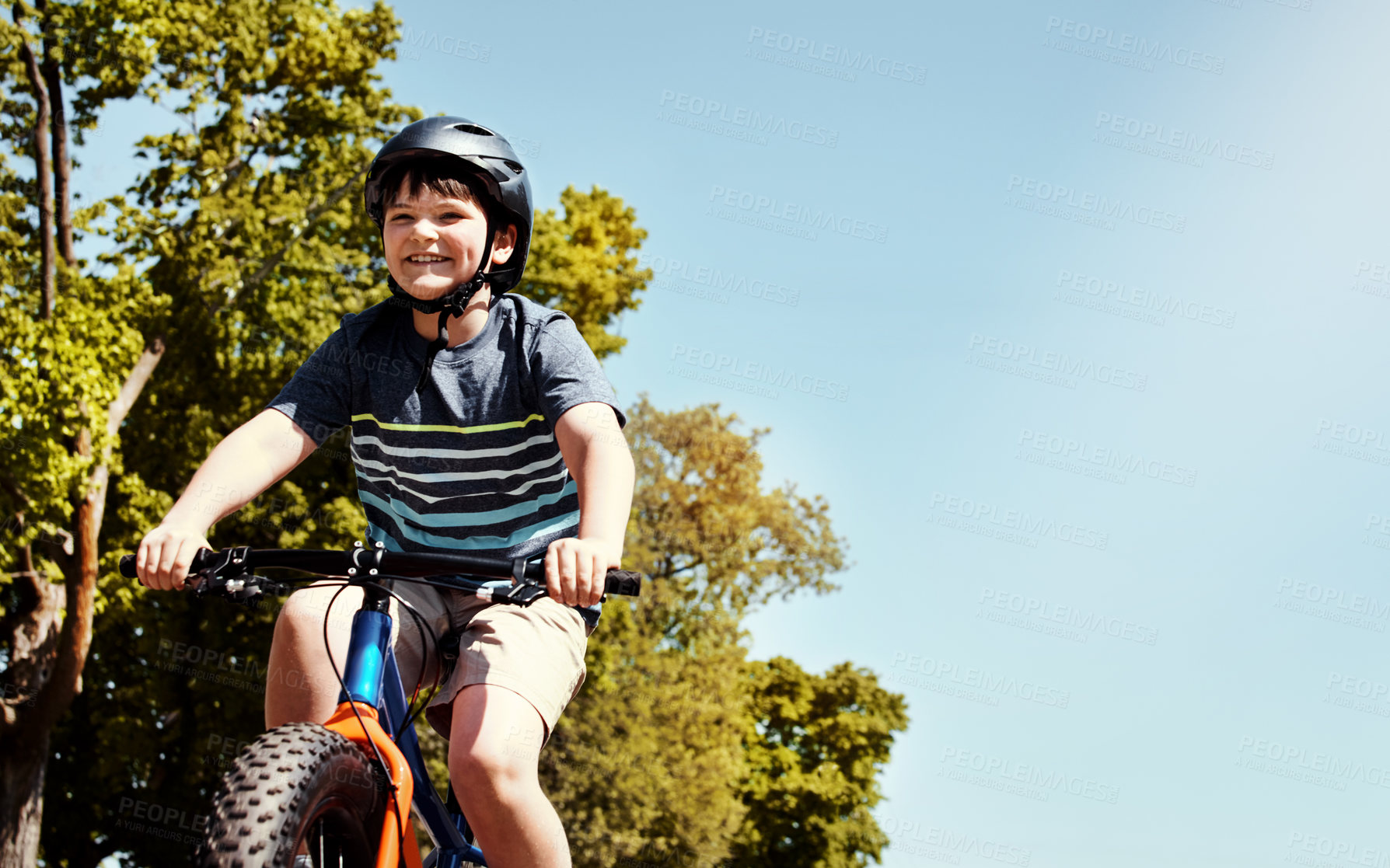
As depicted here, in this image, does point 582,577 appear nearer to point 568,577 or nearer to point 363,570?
point 568,577

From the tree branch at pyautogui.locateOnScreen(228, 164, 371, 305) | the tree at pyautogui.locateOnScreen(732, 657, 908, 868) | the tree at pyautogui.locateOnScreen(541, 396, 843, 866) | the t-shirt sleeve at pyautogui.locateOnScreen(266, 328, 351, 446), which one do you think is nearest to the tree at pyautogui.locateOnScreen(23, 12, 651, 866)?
the tree branch at pyautogui.locateOnScreen(228, 164, 371, 305)

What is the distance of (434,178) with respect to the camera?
2975 mm

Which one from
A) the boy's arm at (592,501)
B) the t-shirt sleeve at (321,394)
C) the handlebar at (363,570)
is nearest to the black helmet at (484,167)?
the t-shirt sleeve at (321,394)

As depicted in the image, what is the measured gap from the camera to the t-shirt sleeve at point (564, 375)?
2.78m

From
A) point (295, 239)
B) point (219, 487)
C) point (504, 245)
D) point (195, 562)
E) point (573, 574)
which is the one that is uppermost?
point (295, 239)

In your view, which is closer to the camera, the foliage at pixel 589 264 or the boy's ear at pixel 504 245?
the boy's ear at pixel 504 245

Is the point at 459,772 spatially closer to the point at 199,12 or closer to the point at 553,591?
the point at 553,591

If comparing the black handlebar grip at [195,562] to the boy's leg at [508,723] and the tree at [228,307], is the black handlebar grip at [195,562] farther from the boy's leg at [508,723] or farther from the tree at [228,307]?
the tree at [228,307]

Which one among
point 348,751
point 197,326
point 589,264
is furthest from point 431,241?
point 589,264

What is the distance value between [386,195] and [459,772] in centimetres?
151

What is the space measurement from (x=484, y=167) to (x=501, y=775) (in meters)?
1.53

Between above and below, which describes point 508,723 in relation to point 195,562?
below

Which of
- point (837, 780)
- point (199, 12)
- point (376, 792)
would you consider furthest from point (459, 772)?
point (837, 780)

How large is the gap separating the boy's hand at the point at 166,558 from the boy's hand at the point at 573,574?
0.82 meters
